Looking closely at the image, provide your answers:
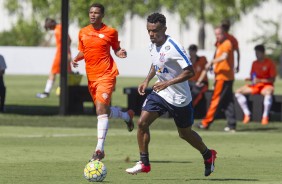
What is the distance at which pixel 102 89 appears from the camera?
50.8ft

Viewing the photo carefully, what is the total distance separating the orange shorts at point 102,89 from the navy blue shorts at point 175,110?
2111mm

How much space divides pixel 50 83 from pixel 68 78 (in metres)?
4.54

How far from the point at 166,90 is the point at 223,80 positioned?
8.80 m

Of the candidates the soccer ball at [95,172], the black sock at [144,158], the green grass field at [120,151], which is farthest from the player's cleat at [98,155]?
the soccer ball at [95,172]

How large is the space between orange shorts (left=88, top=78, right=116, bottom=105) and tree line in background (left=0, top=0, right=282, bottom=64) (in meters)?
43.8

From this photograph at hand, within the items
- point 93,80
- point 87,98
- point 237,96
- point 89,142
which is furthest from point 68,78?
point 93,80

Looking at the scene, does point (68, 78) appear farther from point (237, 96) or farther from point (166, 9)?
point (166, 9)

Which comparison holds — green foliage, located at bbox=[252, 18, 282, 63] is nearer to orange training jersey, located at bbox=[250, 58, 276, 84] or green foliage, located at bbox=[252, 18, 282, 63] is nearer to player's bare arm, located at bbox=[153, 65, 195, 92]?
orange training jersey, located at bbox=[250, 58, 276, 84]

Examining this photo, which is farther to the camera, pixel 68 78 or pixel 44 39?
pixel 44 39

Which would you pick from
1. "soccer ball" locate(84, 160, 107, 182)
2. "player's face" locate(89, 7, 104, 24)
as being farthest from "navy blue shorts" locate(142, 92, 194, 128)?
"player's face" locate(89, 7, 104, 24)

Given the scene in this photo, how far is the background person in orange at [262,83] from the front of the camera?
23812 millimetres

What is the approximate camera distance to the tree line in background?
60.1 metres

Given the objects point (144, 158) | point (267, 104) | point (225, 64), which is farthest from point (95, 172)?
point (267, 104)

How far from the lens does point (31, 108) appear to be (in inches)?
1082
